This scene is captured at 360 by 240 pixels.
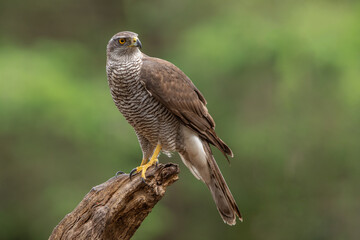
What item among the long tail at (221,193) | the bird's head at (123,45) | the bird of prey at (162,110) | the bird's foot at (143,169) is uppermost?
the bird's head at (123,45)

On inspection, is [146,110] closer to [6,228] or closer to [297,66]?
[297,66]

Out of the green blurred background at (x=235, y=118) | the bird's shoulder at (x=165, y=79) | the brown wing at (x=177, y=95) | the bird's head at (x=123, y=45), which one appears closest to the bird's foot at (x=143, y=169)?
the brown wing at (x=177, y=95)

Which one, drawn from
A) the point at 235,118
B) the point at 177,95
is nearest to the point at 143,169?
the point at 177,95

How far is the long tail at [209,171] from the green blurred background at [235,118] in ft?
8.38

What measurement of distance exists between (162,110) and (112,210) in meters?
0.98

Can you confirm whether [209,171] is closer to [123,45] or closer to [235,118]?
[123,45]

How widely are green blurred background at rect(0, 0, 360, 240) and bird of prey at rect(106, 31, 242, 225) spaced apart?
2553mm

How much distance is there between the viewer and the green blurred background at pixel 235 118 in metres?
7.49

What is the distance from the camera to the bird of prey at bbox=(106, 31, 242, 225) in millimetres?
4723

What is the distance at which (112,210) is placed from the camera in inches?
170

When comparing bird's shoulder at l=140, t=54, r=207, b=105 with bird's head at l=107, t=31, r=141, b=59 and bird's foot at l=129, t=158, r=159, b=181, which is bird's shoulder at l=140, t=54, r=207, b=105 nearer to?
bird's head at l=107, t=31, r=141, b=59

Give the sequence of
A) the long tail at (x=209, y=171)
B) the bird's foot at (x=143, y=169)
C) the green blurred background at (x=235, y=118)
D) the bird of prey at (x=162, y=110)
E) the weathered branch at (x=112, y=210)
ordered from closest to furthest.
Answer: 1. the weathered branch at (x=112, y=210)
2. the bird's foot at (x=143, y=169)
3. the bird of prey at (x=162, y=110)
4. the long tail at (x=209, y=171)
5. the green blurred background at (x=235, y=118)

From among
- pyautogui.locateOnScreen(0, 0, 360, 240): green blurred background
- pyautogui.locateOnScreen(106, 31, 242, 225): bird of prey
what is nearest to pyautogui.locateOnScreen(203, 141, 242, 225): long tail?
pyautogui.locateOnScreen(106, 31, 242, 225): bird of prey

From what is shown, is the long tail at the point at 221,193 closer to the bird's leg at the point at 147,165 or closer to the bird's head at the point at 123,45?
the bird's leg at the point at 147,165
